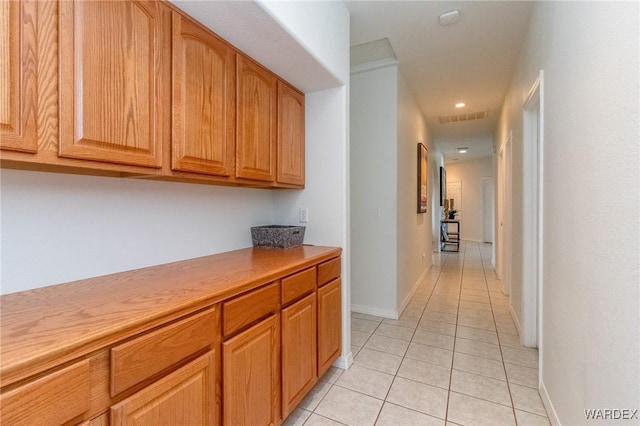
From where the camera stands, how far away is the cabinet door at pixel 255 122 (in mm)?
1699

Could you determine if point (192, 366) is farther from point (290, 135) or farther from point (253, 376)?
point (290, 135)

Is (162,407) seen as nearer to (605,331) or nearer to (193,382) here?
(193,382)

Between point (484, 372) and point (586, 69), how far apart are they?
6.37 feet

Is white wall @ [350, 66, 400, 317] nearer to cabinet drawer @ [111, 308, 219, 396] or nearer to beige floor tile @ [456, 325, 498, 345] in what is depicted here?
beige floor tile @ [456, 325, 498, 345]

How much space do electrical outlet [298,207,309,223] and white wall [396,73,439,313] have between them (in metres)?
1.27

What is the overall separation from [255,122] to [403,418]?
1909mm

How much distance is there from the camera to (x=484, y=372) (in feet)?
6.89

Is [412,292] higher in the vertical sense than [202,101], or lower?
lower

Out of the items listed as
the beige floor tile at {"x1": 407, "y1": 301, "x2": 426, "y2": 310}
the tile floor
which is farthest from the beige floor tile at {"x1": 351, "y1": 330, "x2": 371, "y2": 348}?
the beige floor tile at {"x1": 407, "y1": 301, "x2": 426, "y2": 310}

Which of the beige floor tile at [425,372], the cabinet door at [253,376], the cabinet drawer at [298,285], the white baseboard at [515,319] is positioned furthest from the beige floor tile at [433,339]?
the cabinet door at [253,376]

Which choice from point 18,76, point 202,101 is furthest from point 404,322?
point 18,76

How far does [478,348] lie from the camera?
8.05 ft

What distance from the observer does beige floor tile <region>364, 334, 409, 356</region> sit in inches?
95.6

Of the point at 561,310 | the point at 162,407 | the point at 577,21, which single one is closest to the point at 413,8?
the point at 577,21
